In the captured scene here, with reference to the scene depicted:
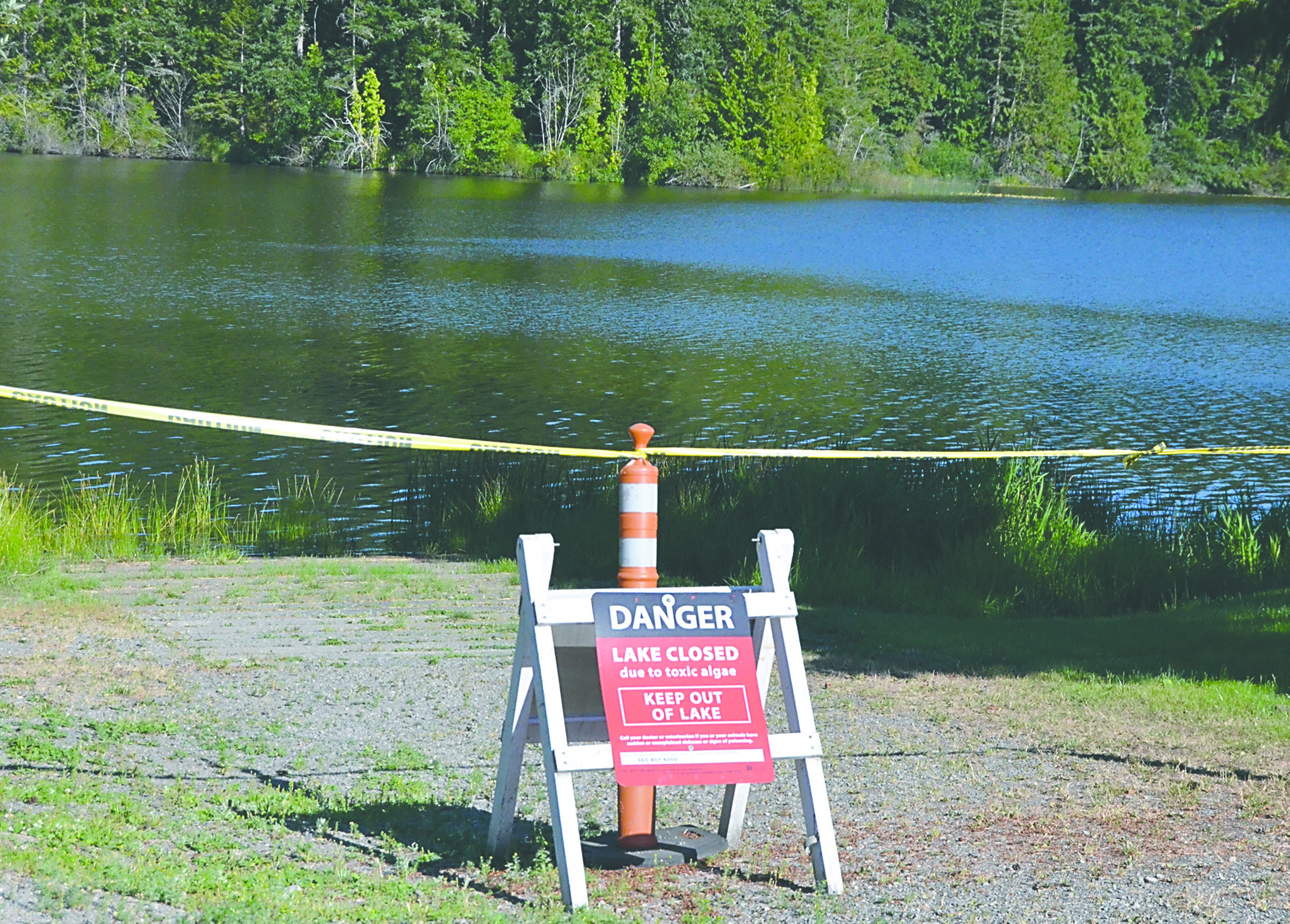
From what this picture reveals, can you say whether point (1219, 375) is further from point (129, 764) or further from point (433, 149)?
point (433, 149)

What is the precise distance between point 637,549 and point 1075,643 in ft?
17.2

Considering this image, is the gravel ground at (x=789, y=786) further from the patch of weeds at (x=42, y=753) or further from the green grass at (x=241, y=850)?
the patch of weeds at (x=42, y=753)

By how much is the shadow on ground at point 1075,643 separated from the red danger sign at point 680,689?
376cm

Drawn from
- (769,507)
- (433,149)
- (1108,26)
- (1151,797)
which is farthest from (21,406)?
(1108,26)

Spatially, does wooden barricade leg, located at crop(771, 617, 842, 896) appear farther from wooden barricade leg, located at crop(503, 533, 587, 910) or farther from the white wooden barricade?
wooden barricade leg, located at crop(503, 533, 587, 910)

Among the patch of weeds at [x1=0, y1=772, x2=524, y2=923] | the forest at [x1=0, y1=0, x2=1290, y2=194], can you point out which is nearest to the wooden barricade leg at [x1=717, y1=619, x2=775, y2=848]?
the patch of weeds at [x1=0, y1=772, x2=524, y2=923]

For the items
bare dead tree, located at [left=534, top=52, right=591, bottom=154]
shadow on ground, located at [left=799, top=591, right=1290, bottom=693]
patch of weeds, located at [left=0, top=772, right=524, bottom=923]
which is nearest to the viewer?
patch of weeds, located at [left=0, top=772, right=524, bottom=923]

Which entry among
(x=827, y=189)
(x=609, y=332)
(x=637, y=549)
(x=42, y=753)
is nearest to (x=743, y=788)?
(x=637, y=549)

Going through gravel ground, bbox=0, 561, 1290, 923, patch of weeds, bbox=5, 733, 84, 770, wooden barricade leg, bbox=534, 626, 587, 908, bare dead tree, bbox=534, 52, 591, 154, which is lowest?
gravel ground, bbox=0, 561, 1290, 923

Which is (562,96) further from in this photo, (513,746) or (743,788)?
(513,746)

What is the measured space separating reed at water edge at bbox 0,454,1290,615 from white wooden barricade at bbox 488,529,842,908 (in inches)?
252

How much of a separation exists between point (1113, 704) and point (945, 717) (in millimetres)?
935

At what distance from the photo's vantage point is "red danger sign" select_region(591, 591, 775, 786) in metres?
4.71

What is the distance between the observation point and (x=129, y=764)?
19.3 feet
